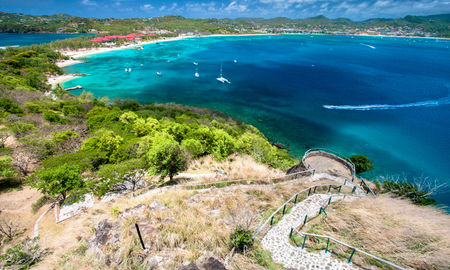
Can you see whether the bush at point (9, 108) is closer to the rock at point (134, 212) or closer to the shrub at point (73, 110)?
the shrub at point (73, 110)

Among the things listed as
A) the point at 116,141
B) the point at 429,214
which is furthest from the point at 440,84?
the point at 116,141

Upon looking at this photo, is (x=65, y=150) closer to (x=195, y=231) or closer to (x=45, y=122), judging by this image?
(x=45, y=122)

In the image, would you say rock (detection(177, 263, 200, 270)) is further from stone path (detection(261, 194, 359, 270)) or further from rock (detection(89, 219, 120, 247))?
rock (detection(89, 219, 120, 247))

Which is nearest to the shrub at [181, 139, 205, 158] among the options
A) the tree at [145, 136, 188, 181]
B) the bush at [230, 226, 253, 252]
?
the tree at [145, 136, 188, 181]

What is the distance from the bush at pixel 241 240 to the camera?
823 centimetres

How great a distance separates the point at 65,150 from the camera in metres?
23.1

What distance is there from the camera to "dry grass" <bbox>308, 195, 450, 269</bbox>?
774 centimetres

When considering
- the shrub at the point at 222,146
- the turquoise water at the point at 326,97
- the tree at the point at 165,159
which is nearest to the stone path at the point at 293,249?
the tree at the point at 165,159

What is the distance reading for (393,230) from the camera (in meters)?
8.93

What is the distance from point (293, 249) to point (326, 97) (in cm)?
6505

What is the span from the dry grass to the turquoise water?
2722 centimetres

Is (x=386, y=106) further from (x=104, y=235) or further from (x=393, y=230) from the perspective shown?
(x=104, y=235)

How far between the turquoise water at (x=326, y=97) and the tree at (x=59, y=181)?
1372 inches

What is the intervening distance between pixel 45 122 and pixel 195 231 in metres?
36.3
